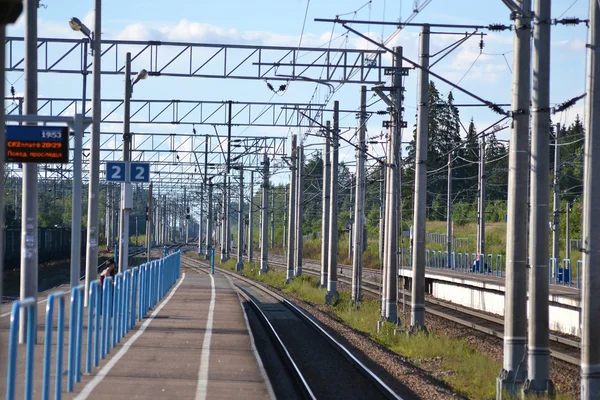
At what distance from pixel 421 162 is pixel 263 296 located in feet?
57.6

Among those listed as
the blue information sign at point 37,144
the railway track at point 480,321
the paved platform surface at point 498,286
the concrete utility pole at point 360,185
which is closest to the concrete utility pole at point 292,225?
the railway track at point 480,321

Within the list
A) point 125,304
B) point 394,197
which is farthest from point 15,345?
point 394,197

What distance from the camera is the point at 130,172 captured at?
68.1ft

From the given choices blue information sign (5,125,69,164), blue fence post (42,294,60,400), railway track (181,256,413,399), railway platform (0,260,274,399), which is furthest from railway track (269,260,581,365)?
blue fence post (42,294,60,400)

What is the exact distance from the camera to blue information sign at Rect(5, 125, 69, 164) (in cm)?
1168

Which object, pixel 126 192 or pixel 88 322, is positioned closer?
pixel 88 322

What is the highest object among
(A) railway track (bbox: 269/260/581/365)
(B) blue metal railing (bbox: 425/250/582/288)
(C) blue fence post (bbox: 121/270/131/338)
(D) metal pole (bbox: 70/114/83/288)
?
(D) metal pole (bbox: 70/114/83/288)

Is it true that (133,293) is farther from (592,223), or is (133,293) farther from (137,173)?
(592,223)

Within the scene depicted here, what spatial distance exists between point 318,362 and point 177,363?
446 cm

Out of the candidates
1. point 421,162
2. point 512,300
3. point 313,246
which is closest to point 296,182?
point 421,162

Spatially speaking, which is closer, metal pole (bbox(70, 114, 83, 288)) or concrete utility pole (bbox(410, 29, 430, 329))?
metal pole (bbox(70, 114, 83, 288))

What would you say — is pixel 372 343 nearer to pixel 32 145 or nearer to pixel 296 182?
pixel 32 145

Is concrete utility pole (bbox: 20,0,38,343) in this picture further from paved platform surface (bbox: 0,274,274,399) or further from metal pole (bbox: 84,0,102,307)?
metal pole (bbox: 84,0,102,307)

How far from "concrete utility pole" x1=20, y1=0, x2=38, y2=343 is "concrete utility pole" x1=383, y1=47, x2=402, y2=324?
11.1m
